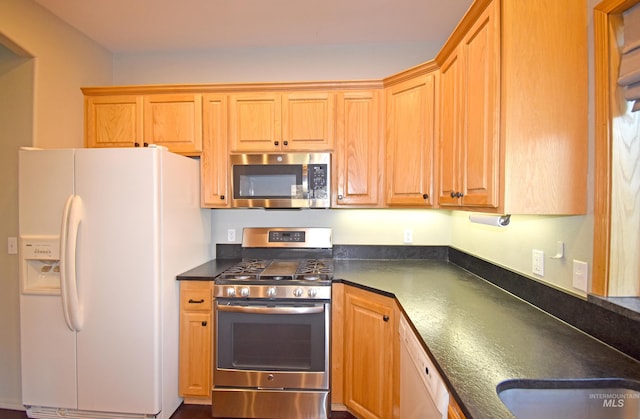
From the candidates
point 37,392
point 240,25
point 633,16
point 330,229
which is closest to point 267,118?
point 240,25

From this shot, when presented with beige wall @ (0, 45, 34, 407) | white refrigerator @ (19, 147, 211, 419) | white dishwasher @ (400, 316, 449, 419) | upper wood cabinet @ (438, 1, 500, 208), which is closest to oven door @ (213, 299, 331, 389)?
white refrigerator @ (19, 147, 211, 419)

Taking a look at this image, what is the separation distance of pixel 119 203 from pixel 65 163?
1.41 feet

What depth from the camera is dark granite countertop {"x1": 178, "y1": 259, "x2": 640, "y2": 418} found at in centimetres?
82

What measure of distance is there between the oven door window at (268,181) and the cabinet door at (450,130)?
984 mm

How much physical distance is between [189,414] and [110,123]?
2.25 meters

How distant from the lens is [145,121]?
7.47 ft

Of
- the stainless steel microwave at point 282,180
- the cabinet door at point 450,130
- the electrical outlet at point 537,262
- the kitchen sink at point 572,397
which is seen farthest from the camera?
the stainless steel microwave at point 282,180

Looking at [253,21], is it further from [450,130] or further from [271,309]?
[271,309]

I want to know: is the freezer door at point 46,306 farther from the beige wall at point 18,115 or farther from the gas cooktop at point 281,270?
the gas cooktop at point 281,270

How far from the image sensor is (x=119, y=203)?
1.78 m

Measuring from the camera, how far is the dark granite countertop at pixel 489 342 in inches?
32.3

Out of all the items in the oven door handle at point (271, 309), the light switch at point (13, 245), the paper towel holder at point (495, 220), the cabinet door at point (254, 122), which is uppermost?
the cabinet door at point (254, 122)

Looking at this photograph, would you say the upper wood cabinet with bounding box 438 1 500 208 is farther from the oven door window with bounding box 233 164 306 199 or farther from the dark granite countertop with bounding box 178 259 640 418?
the oven door window with bounding box 233 164 306 199

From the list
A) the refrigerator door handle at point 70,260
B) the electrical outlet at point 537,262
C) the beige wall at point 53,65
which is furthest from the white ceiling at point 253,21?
the electrical outlet at point 537,262
